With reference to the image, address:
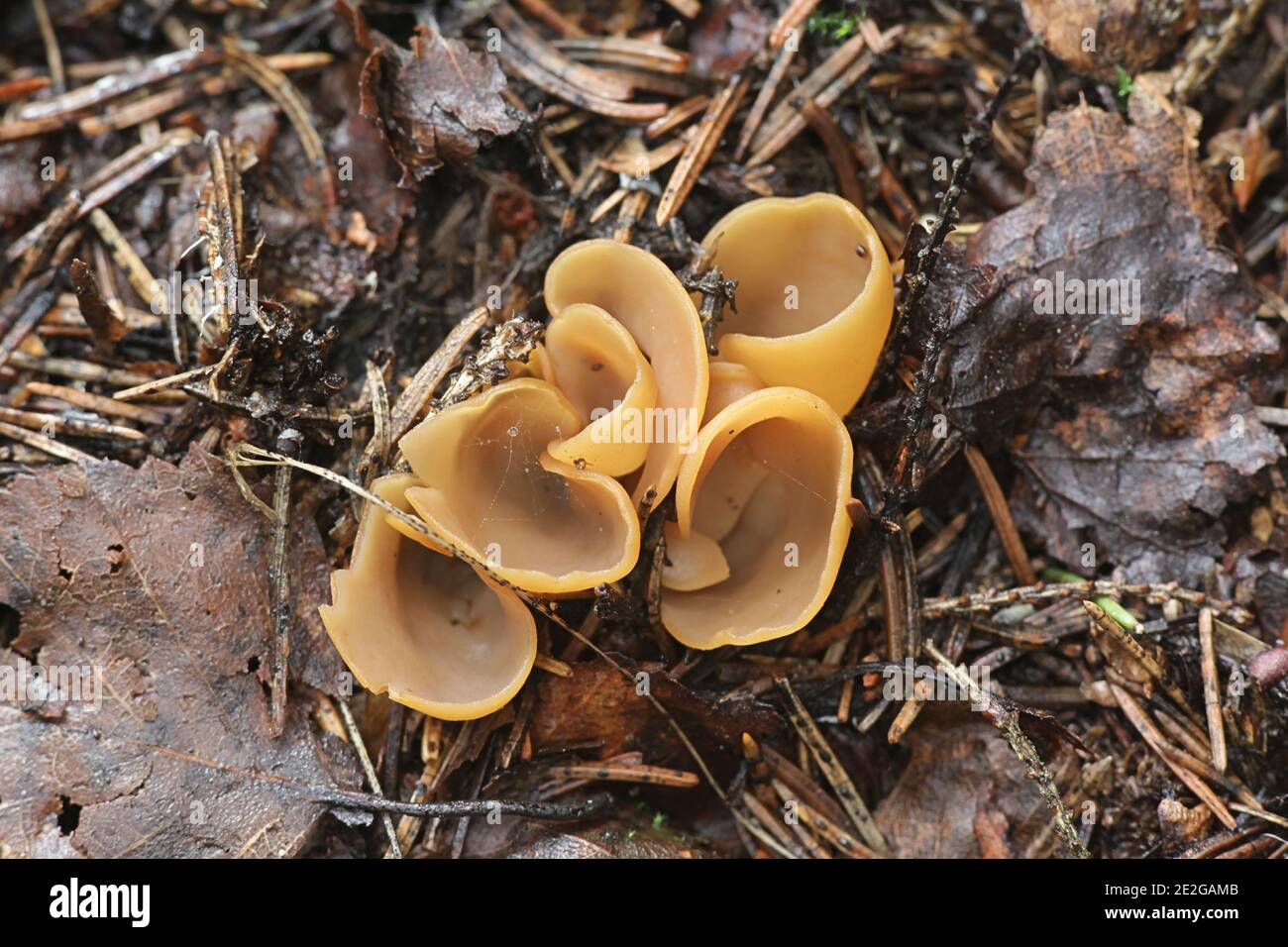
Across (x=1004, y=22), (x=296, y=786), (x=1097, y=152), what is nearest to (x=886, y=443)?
(x=1097, y=152)

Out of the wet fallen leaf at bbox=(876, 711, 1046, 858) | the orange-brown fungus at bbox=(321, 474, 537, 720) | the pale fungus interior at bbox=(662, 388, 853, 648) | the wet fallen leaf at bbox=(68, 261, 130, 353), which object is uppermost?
the wet fallen leaf at bbox=(68, 261, 130, 353)

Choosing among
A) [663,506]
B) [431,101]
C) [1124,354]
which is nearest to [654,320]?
[663,506]

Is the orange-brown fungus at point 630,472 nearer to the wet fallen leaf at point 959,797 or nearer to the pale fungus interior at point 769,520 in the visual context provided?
the pale fungus interior at point 769,520

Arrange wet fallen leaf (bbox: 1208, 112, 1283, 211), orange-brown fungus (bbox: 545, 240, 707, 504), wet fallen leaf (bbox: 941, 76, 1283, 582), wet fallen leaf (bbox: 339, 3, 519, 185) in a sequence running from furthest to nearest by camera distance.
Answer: wet fallen leaf (bbox: 1208, 112, 1283, 211) → wet fallen leaf (bbox: 339, 3, 519, 185) → wet fallen leaf (bbox: 941, 76, 1283, 582) → orange-brown fungus (bbox: 545, 240, 707, 504)

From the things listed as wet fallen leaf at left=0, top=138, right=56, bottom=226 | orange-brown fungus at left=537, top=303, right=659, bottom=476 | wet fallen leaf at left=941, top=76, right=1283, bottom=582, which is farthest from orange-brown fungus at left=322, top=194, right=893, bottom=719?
wet fallen leaf at left=0, top=138, right=56, bottom=226

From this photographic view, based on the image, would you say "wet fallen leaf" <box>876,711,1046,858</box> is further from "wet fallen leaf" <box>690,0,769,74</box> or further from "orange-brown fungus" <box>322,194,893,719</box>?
"wet fallen leaf" <box>690,0,769,74</box>

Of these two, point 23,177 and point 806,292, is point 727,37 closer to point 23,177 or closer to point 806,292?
point 806,292

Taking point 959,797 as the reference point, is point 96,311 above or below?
above

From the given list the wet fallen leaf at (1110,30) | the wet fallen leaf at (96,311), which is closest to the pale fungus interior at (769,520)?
the wet fallen leaf at (1110,30)
